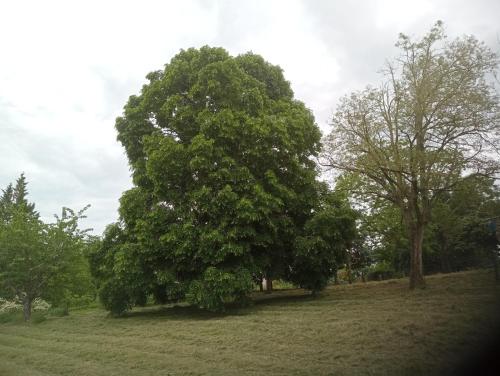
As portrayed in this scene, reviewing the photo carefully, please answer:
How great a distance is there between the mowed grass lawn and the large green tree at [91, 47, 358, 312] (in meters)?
2.34

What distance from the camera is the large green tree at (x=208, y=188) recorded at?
13.9 metres

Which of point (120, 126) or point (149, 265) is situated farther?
point (120, 126)

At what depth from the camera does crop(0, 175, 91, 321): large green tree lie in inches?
776

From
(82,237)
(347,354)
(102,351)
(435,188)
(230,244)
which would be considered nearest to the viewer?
(347,354)

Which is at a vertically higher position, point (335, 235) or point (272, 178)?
point (272, 178)

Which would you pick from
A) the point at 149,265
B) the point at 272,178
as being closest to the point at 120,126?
the point at 149,265

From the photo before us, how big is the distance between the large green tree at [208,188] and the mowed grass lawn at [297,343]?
2.34m

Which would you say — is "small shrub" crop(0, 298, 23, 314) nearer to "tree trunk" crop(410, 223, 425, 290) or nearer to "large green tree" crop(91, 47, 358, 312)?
"large green tree" crop(91, 47, 358, 312)

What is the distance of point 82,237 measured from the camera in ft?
73.5

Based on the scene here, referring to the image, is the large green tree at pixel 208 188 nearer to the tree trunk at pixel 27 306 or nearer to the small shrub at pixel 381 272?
the tree trunk at pixel 27 306

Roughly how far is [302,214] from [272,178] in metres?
2.89

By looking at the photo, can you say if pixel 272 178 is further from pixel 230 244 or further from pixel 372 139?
pixel 372 139

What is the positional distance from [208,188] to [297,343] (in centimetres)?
710

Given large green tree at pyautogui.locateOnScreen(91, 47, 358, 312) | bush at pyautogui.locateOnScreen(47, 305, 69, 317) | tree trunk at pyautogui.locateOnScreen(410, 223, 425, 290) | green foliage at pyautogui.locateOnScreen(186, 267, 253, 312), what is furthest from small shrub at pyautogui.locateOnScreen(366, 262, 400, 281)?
bush at pyautogui.locateOnScreen(47, 305, 69, 317)
